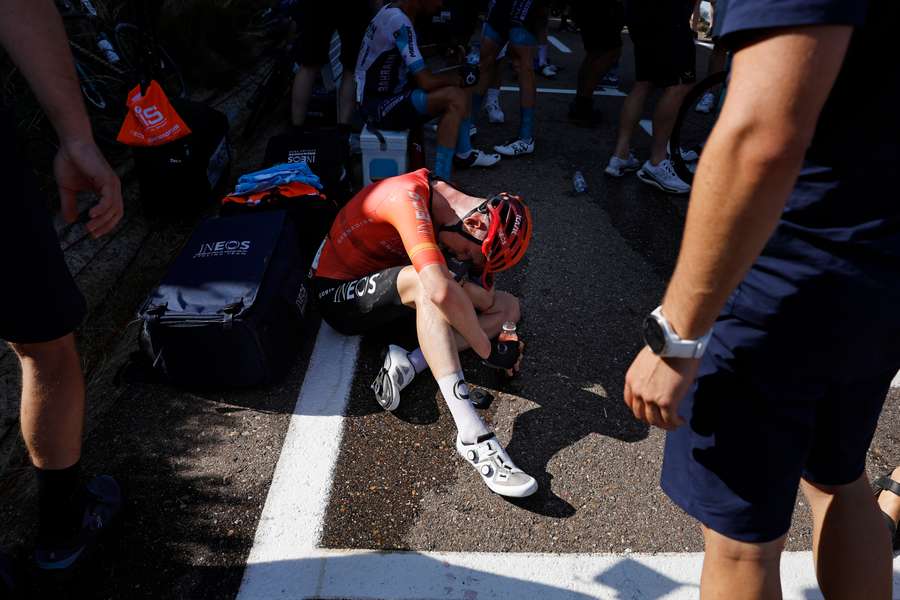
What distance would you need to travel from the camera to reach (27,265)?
158 centimetres

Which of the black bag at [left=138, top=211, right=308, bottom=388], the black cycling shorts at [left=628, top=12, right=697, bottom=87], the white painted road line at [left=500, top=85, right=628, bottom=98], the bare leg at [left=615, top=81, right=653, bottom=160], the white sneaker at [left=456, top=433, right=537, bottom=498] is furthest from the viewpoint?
the white painted road line at [left=500, top=85, right=628, bottom=98]

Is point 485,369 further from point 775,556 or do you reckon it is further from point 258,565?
point 775,556

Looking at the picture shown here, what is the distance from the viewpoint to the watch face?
1147 mm

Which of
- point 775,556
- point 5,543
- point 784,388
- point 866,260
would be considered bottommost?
point 5,543

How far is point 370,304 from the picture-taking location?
280 cm

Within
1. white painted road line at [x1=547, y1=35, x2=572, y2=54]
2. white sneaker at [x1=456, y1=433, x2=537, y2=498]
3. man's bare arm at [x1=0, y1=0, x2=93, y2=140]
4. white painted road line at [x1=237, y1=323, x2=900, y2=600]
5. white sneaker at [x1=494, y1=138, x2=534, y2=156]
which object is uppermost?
man's bare arm at [x1=0, y1=0, x2=93, y2=140]

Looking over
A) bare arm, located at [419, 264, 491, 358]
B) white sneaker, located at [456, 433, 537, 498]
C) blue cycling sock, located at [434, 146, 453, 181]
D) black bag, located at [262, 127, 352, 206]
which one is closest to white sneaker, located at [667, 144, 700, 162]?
blue cycling sock, located at [434, 146, 453, 181]

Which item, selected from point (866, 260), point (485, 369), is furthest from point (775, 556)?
point (485, 369)

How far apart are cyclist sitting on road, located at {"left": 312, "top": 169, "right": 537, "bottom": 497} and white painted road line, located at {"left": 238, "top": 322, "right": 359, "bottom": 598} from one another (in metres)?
0.18

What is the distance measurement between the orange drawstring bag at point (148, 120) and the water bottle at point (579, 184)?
9.06 feet

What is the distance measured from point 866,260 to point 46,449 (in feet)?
6.82

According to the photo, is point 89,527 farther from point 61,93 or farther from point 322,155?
point 322,155

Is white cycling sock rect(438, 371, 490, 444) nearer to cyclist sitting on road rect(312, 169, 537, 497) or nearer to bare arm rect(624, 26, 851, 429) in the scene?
cyclist sitting on road rect(312, 169, 537, 497)

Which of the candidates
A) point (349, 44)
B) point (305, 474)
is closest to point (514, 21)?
point (349, 44)
